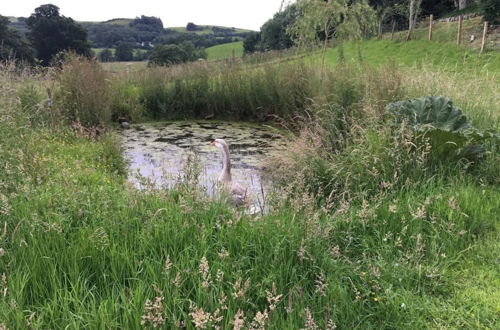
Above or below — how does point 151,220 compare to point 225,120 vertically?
above

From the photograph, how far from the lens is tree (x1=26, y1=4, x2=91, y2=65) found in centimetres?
2997

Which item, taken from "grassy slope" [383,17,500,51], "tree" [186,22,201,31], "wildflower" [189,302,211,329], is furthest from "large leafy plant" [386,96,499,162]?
"tree" [186,22,201,31]

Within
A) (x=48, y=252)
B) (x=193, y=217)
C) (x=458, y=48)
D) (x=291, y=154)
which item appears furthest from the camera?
(x=458, y=48)

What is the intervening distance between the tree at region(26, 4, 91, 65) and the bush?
24404 millimetres

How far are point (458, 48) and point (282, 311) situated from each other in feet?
64.0

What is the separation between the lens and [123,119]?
1132 centimetres

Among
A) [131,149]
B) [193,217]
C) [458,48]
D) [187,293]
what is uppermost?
[458,48]

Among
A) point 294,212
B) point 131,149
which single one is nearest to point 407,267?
point 294,212

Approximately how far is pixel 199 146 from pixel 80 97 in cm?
277

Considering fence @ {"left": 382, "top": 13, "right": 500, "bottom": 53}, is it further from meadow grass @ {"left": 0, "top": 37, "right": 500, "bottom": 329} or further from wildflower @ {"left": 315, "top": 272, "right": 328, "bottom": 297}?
wildflower @ {"left": 315, "top": 272, "right": 328, "bottom": 297}

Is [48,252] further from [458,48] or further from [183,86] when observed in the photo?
[458,48]

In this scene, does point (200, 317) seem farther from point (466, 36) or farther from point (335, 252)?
point (466, 36)

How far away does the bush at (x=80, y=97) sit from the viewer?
7.95 m

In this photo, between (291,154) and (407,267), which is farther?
(291,154)
